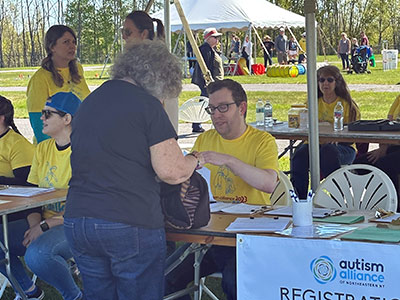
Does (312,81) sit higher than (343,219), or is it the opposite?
(312,81)

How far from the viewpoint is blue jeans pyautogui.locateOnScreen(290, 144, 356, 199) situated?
593cm

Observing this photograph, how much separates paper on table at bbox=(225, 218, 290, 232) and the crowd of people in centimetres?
29

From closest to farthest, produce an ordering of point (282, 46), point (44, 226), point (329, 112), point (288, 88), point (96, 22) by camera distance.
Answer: point (44, 226), point (329, 112), point (288, 88), point (282, 46), point (96, 22)

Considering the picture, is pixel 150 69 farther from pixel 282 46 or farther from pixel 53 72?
pixel 282 46

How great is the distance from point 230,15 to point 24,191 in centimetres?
1845

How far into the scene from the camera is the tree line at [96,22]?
3638 centimetres

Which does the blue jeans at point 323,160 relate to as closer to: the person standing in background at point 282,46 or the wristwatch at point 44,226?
the wristwatch at point 44,226

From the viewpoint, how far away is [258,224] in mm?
2936

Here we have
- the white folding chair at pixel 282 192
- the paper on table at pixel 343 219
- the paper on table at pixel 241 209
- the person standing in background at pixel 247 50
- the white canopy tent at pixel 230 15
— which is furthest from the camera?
the person standing in background at pixel 247 50

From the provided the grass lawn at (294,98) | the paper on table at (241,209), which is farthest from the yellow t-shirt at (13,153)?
the grass lawn at (294,98)

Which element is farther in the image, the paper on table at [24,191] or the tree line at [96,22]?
the tree line at [96,22]

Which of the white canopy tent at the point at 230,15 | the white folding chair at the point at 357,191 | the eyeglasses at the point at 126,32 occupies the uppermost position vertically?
the white canopy tent at the point at 230,15

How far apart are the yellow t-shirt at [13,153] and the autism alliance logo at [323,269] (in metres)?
2.04

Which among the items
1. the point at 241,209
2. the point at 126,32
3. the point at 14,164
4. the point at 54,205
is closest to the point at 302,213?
the point at 241,209
